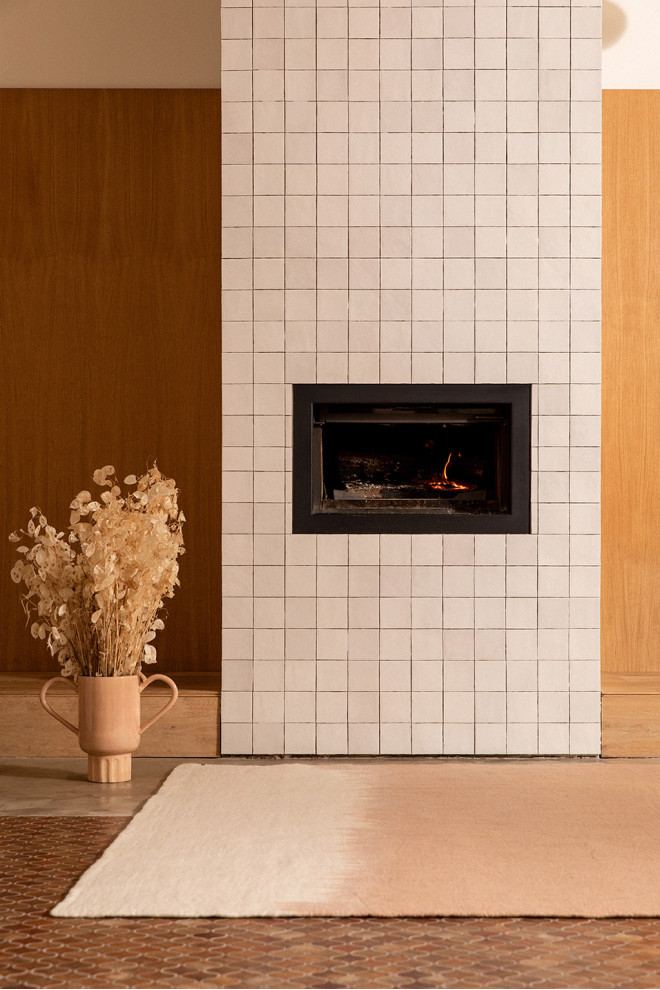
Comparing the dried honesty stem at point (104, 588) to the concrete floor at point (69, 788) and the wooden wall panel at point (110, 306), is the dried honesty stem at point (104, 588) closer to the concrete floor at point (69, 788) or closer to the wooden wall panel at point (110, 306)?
the concrete floor at point (69, 788)

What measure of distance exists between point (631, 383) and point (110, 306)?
7.11 feet

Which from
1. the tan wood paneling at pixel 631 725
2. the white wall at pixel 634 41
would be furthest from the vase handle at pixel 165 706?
the white wall at pixel 634 41

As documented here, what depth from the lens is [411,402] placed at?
149 inches

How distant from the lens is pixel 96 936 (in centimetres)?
216

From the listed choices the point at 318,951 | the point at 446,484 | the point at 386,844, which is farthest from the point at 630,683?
the point at 318,951

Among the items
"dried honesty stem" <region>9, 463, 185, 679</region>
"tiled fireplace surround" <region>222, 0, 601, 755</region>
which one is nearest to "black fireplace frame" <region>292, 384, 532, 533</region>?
"tiled fireplace surround" <region>222, 0, 601, 755</region>

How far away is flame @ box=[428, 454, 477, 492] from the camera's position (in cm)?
389

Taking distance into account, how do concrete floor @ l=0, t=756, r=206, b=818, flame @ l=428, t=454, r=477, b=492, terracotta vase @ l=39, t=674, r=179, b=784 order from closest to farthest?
concrete floor @ l=0, t=756, r=206, b=818 → terracotta vase @ l=39, t=674, r=179, b=784 → flame @ l=428, t=454, r=477, b=492

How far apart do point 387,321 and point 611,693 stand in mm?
1481

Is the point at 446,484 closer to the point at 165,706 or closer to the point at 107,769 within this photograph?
the point at 165,706

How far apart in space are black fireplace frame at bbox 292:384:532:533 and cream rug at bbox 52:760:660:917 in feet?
2.61

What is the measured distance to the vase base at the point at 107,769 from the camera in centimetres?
341

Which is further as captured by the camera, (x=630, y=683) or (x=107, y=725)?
(x=630, y=683)

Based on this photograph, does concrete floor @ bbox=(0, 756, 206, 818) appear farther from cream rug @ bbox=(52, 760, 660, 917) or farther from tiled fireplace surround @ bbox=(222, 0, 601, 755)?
tiled fireplace surround @ bbox=(222, 0, 601, 755)
